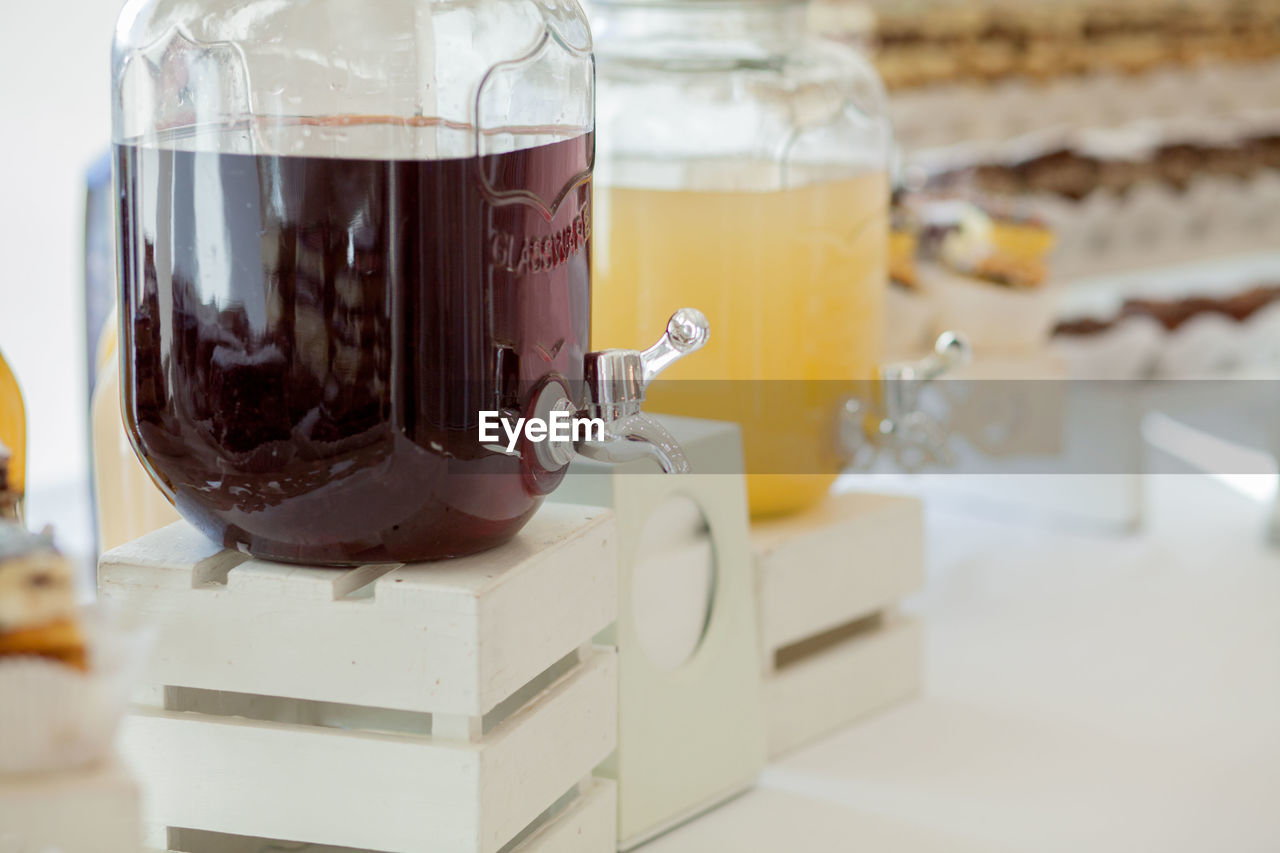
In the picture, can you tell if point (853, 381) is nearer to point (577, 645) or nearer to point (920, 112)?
point (577, 645)

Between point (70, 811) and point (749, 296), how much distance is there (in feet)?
1.58

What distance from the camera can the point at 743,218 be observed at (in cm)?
79

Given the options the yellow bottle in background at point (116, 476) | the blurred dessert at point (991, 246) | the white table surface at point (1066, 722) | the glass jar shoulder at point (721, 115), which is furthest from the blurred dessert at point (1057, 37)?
the yellow bottle in background at point (116, 476)

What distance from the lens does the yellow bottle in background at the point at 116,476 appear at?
69cm

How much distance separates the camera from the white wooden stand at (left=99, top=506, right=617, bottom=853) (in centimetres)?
54

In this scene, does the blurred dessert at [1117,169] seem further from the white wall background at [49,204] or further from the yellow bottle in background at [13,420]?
the yellow bottle in background at [13,420]

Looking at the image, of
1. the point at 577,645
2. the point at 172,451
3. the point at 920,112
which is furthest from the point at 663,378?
the point at 920,112

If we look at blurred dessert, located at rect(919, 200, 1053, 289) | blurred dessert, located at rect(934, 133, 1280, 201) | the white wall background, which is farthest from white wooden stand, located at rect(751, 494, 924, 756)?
blurred dessert, located at rect(934, 133, 1280, 201)

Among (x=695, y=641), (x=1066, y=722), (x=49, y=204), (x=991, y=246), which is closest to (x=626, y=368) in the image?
(x=695, y=641)

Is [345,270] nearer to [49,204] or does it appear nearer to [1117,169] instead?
[49,204]

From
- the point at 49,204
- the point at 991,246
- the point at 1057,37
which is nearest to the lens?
the point at 991,246

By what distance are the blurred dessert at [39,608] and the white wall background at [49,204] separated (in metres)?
0.75

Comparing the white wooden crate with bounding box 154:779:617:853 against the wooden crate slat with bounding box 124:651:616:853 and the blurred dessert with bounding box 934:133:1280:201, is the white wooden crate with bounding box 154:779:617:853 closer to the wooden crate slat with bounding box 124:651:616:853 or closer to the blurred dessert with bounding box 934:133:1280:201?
the wooden crate slat with bounding box 124:651:616:853
